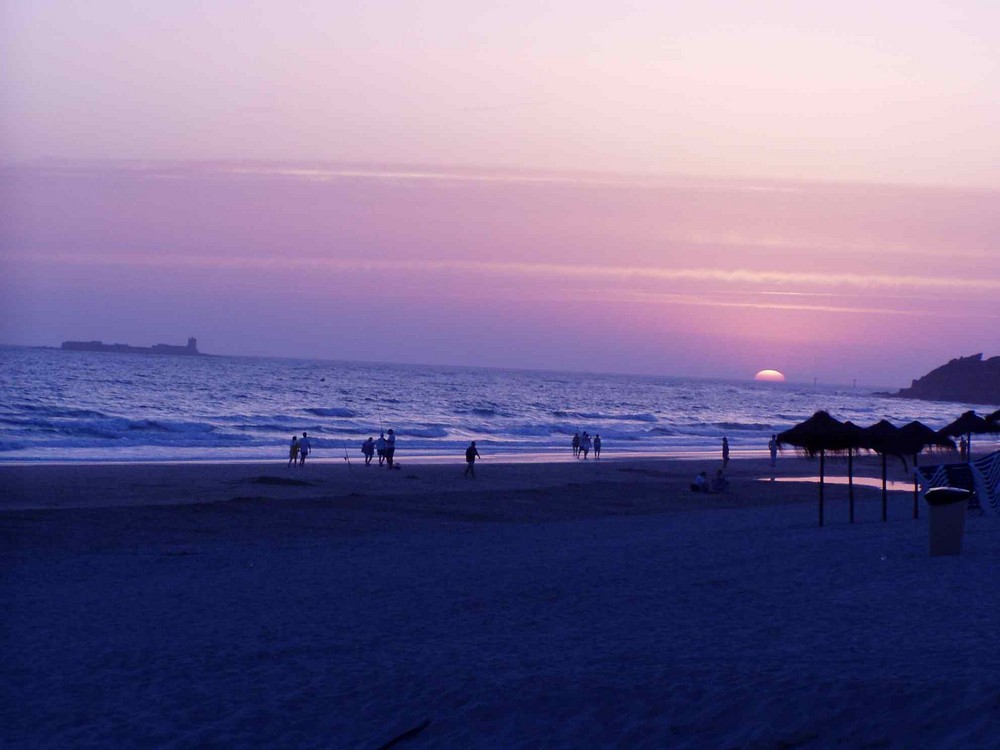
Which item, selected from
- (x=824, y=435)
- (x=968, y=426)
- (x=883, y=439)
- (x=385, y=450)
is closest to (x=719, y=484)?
(x=968, y=426)

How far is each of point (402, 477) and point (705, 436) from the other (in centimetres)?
4305

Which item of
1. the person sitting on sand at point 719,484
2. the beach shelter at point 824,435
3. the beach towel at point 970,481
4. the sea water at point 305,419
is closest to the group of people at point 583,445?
the sea water at point 305,419

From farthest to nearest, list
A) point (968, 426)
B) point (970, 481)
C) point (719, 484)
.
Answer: point (719, 484)
point (968, 426)
point (970, 481)

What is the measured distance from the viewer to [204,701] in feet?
26.7

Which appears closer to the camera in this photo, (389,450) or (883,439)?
(883,439)

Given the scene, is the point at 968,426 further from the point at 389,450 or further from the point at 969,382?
the point at 969,382

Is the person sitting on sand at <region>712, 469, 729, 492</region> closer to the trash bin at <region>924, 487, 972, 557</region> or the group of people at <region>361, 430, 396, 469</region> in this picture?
the group of people at <region>361, 430, 396, 469</region>

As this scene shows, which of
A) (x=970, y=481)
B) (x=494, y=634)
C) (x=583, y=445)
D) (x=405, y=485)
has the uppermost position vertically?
(x=970, y=481)

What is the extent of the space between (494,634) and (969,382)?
631 feet

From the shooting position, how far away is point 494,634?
380 inches

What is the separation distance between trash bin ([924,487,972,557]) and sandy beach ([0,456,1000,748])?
0.30 meters

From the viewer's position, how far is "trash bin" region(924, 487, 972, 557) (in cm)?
1235

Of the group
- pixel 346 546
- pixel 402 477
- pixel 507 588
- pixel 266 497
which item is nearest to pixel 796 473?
pixel 402 477

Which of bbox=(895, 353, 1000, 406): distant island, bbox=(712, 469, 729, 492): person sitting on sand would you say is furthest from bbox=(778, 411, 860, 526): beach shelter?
bbox=(895, 353, 1000, 406): distant island
